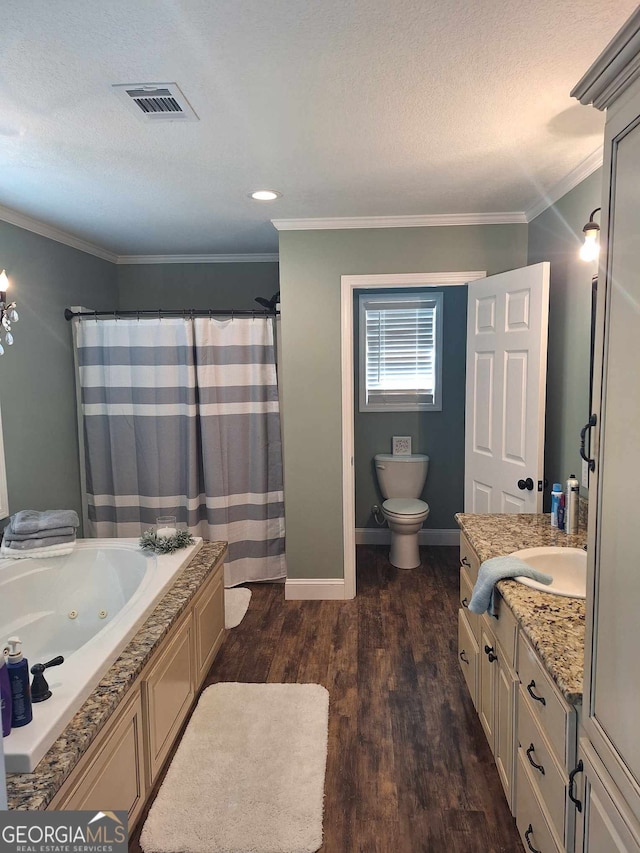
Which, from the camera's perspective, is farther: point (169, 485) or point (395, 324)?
point (395, 324)

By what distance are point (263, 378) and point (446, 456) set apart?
5.77ft

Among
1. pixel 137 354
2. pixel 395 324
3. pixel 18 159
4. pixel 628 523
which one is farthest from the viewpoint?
pixel 395 324

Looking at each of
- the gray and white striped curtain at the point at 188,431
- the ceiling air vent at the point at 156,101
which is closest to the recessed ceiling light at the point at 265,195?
the ceiling air vent at the point at 156,101

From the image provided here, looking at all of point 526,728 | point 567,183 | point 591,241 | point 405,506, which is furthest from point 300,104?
point 405,506

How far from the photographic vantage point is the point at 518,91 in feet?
5.82

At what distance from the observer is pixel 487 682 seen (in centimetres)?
207

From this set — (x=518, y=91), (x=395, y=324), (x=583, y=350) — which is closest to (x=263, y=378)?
(x=395, y=324)

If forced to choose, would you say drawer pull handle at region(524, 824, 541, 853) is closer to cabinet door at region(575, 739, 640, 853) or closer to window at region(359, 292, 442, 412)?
cabinet door at region(575, 739, 640, 853)

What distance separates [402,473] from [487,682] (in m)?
2.39

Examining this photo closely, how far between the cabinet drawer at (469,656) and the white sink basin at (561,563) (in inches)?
18.2

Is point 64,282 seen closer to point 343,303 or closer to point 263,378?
point 263,378

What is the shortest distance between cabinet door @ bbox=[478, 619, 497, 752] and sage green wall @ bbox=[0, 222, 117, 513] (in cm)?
254

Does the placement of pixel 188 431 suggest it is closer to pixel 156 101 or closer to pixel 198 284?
pixel 198 284

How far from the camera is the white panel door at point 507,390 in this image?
2752 mm
